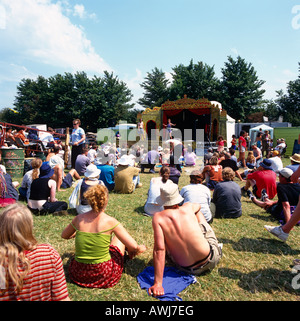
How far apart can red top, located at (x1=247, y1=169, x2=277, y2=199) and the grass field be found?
84 centimetres

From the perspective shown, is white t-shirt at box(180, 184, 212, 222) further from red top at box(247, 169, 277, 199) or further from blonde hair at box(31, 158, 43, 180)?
blonde hair at box(31, 158, 43, 180)

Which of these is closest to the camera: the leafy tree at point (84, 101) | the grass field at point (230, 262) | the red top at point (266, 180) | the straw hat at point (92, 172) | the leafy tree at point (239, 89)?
the grass field at point (230, 262)

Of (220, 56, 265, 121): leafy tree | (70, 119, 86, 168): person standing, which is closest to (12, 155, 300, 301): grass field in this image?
(70, 119, 86, 168): person standing

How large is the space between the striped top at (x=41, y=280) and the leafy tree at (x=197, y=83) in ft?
138

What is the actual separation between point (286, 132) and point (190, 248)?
19.9 metres

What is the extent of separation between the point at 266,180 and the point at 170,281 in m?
4.25

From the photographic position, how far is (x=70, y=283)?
9.09 ft

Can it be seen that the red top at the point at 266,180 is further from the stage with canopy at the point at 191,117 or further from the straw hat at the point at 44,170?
the stage with canopy at the point at 191,117

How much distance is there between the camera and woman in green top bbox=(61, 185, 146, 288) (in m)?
2.55

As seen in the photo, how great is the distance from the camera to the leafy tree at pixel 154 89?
154ft

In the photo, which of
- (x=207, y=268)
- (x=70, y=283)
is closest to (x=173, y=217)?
(x=207, y=268)

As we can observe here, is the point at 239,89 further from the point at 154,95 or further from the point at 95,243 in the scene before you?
the point at 95,243

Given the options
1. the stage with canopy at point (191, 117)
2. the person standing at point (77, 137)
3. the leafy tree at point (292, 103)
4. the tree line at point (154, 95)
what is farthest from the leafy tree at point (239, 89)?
the person standing at point (77, 137)
